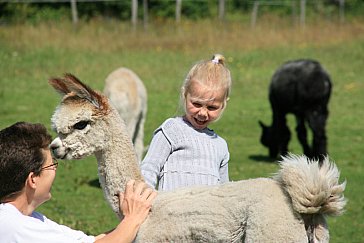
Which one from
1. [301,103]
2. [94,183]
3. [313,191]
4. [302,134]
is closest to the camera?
[313,191]

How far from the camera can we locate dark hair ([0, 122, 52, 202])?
3.59 meters

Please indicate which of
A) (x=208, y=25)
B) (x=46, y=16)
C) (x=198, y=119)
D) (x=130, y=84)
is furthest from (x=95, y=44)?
(x=198, y=119)

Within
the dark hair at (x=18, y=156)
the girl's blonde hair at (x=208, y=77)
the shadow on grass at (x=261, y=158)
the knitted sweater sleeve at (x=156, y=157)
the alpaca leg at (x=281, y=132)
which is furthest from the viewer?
the alpaca leg at (x=281, y=132)

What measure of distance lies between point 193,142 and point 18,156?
1.36 metres

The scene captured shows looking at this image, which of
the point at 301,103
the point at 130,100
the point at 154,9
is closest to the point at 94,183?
the point at 130,100

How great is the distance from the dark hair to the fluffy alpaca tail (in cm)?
112

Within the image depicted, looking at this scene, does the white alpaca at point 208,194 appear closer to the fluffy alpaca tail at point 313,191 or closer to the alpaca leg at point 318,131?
the fluffy alpaca tail at point 313,191

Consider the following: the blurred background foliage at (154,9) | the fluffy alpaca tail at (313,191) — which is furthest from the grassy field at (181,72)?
the fluffy alpaca tail at (313,191)

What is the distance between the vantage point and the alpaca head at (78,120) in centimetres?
425

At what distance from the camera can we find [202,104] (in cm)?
475

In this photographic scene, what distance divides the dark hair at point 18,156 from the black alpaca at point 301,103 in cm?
997

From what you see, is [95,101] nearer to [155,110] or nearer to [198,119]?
[198,119]

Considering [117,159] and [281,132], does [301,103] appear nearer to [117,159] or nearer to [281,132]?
[281,132]

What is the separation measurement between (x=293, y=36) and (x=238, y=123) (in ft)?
39.4
